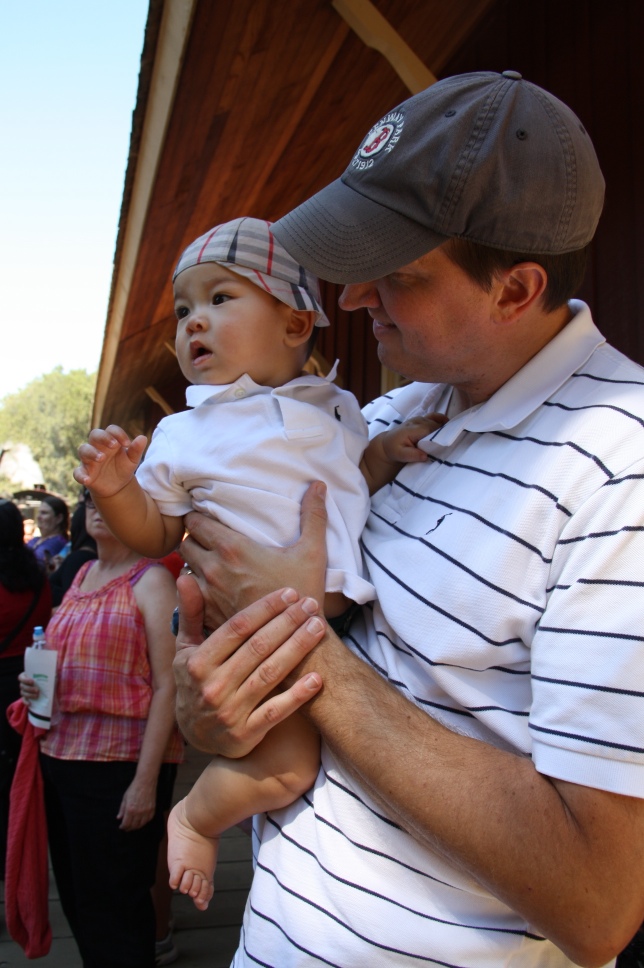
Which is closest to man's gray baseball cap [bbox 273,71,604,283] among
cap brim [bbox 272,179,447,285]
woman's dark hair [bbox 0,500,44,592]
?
cap brim [bbox 272,179,447,285]

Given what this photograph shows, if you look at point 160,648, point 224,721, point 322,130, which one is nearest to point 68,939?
point 160,648

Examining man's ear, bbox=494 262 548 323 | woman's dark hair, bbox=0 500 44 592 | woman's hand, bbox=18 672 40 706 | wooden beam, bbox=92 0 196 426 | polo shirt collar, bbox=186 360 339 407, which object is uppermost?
wooden beam, bbox=92 0 196 426

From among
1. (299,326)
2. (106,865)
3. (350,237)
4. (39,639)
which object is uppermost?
(350,237)

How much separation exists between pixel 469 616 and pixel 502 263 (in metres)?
0.55

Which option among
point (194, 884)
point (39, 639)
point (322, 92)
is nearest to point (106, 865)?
point (39, 639)

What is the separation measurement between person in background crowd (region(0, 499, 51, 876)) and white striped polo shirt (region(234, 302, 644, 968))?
3.25m

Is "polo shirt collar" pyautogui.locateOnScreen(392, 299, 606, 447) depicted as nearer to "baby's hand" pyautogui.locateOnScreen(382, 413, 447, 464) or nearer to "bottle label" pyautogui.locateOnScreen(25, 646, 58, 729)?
"baby's hand" pyautogui.locateOnScreen(382, 413, 447, 464)

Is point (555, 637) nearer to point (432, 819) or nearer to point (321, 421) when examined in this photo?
point (432, 819)

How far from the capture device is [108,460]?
1.48m

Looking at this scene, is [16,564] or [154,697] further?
[16,564]

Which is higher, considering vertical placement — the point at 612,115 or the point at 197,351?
the point at 197,351

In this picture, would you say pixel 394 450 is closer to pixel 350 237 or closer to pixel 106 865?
pixel 350 237

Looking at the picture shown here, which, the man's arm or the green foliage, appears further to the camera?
the green foliage

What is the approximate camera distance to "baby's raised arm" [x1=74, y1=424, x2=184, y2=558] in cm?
146
